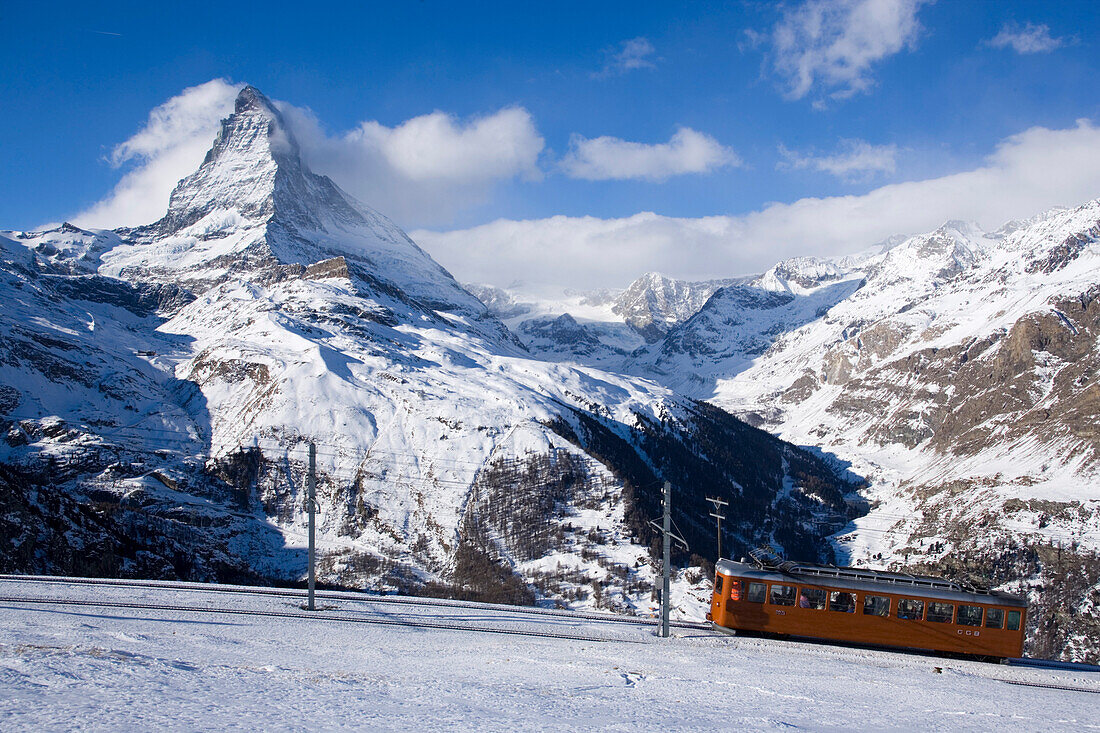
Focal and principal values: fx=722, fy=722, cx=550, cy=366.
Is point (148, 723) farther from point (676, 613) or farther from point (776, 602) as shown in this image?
point (676, 613)

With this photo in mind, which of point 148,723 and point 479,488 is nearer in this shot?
point 148,723

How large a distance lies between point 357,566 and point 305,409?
5546 centimetres

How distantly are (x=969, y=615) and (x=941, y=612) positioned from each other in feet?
4.59

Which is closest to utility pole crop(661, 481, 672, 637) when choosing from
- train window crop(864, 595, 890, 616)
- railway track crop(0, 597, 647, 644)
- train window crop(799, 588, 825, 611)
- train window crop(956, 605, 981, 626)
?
railway track crop(0, 597, 647, 644)

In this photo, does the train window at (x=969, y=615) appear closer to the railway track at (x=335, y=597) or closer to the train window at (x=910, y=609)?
the train window at (x=910, y=609)

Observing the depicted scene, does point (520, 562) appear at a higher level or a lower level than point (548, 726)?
lower

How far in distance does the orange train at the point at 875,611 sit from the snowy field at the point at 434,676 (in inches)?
58.6

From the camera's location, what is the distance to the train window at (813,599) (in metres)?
38.2

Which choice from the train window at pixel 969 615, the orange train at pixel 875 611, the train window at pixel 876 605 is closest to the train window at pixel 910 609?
the orange train at pixel 875 611

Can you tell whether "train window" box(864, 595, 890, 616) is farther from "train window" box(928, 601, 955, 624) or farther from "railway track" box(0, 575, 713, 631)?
"railway track" box(0, 575, 713, 631)

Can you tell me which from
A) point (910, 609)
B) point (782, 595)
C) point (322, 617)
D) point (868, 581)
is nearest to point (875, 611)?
point (868, 581)

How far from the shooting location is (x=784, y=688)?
25344mm

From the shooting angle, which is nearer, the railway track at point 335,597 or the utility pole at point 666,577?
the utility pole at point 666,577

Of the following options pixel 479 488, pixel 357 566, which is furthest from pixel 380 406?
pixel 357 566
